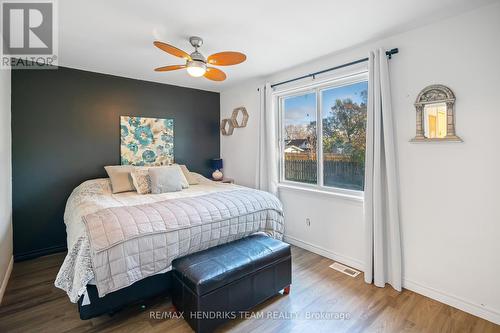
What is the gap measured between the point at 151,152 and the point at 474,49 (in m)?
3.84

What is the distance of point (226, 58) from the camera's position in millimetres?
2174

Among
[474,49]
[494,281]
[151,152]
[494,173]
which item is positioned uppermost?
[474,49]

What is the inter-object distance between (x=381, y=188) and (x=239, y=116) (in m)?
2.55

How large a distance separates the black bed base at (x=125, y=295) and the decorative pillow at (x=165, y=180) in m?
1.18

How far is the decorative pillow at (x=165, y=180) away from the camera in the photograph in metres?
3.00

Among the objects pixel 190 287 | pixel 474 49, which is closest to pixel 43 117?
pixel 190 287

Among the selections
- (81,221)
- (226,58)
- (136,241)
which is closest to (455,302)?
(136,241)

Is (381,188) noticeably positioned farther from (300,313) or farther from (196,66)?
(196,66)

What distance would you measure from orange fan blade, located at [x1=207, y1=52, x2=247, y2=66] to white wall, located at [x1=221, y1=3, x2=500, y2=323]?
1.32 metres

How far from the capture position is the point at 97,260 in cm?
164

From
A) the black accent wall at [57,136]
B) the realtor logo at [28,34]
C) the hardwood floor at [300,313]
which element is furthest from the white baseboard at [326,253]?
the realtor logo at [28,34]

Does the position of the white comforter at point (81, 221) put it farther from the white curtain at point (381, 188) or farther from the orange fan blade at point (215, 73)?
the white curtain at point (381, 188)

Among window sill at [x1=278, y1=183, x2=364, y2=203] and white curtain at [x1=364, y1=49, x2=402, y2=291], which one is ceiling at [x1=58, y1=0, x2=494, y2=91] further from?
window sill at [x1=278, y1=183, x2=364, y2=203]

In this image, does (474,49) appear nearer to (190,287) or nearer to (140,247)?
(190,287)
